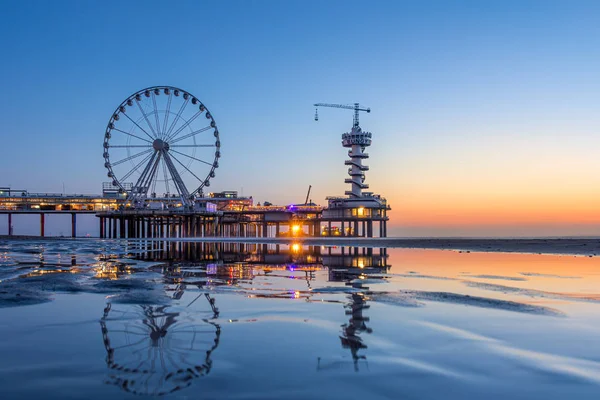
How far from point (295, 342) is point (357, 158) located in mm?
91260

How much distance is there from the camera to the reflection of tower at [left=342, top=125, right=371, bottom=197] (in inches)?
3826

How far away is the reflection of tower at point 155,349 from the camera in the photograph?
5.27m

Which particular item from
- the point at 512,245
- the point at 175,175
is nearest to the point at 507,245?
the point at 512,245

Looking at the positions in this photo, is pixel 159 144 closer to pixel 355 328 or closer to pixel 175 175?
pixel 175 175

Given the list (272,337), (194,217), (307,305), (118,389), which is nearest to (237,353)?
(272,337)

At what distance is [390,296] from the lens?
12.2 metres

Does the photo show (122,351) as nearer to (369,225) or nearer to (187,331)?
(187,331)

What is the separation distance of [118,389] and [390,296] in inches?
324

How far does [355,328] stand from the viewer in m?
8.22

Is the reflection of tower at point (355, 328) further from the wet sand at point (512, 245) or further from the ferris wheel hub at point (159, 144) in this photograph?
the ferris wheel hub at point (159, 144)

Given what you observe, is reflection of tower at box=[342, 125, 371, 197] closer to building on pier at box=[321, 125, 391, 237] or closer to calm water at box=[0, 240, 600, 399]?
building on pier at box=[321, 125, 391, 237]

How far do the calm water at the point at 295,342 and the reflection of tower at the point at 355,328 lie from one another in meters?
0.03

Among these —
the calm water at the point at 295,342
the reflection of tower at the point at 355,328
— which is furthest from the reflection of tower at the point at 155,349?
the reflection of tower at the point at 355,328

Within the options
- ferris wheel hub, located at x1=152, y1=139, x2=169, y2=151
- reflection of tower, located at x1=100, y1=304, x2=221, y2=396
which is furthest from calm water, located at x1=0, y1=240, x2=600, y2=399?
ferris wheel hub, located at x1=152, y1=139, x2=169, y2=151
